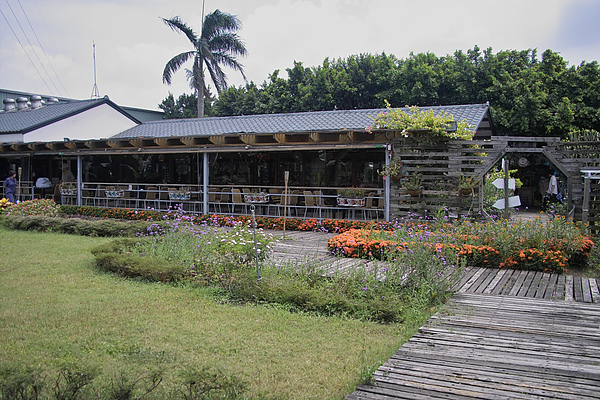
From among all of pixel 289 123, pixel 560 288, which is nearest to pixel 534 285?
pixel 560 288

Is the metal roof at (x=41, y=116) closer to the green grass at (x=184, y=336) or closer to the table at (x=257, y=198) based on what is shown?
the table at (x=257, y=198)

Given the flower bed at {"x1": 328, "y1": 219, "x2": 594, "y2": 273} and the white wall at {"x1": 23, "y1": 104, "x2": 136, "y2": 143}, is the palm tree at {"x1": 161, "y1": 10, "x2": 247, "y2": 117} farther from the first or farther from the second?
the flower bed at {"x1": 328, "y1": 219, "x2": 594, "y2": 273}

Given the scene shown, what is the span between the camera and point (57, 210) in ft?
55.5

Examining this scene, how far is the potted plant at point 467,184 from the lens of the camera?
11297 mm

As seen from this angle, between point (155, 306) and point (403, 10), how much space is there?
10.2 meters

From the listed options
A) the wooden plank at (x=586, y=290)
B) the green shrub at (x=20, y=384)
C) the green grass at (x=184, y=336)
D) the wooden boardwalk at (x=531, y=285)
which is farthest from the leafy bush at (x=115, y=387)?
the wooden plank at (x=586, y=290)

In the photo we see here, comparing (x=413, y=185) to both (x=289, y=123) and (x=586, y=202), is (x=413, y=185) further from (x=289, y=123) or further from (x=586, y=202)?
(x=289, y=123)

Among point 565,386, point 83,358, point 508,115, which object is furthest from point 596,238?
point 508,115

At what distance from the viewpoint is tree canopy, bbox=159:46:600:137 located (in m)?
20.9

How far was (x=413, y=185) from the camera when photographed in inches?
474

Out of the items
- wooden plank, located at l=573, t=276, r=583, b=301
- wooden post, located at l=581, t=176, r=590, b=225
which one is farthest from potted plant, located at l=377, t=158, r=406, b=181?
wooden plank, located at l=573, t=276, r=583, b=301

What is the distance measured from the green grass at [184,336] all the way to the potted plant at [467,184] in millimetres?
6524

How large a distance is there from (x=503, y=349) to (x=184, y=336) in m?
3.00

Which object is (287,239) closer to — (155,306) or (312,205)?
(312,205)
